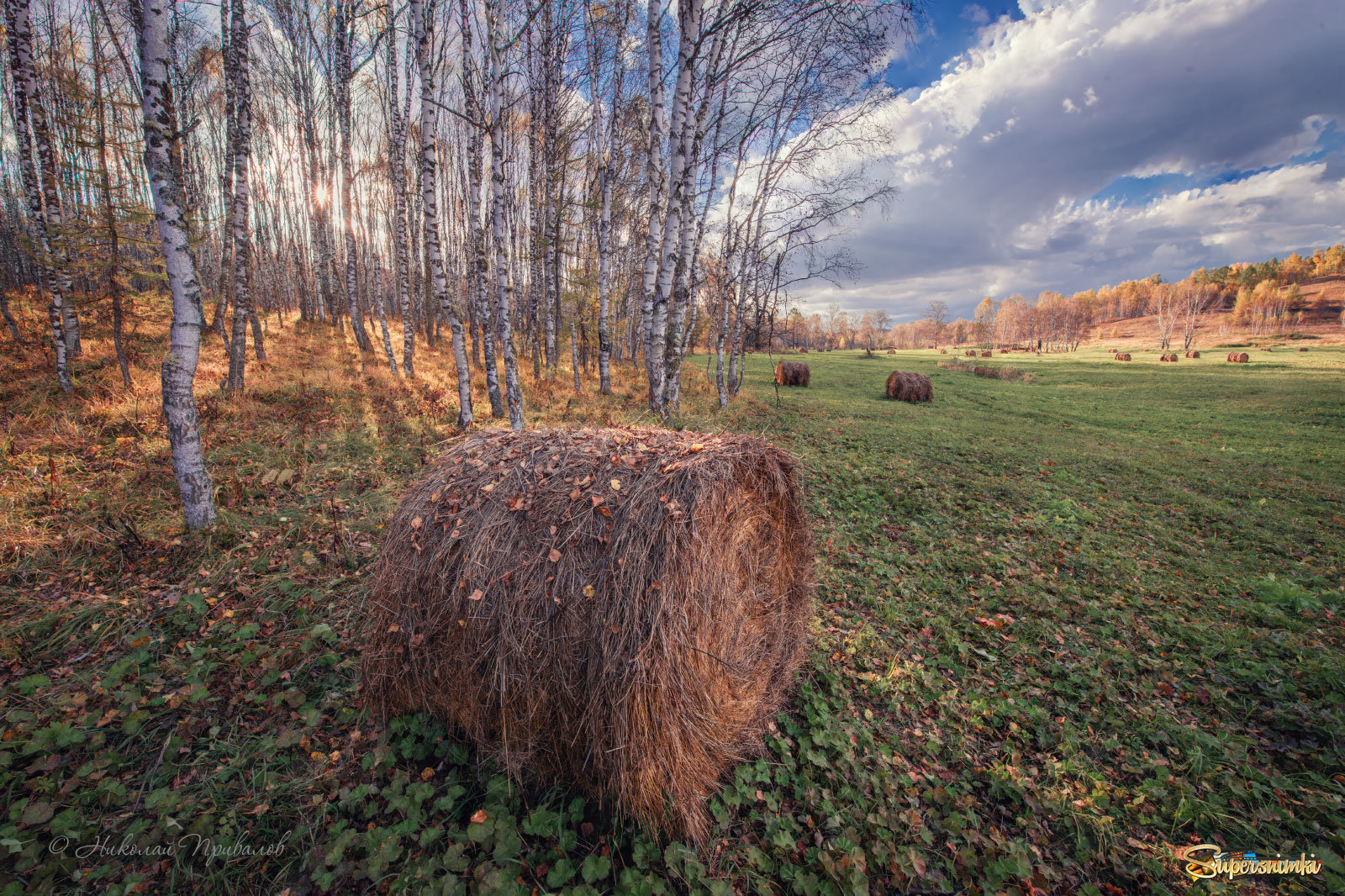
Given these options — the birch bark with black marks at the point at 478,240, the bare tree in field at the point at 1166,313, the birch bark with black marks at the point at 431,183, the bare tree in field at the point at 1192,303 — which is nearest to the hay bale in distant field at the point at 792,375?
the birch bark with black marks at the point at 478,240

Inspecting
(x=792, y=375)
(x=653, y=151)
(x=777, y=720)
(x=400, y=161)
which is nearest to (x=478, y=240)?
(x=653, y=151)

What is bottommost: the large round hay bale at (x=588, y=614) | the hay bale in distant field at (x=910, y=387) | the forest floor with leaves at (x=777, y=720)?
the forest floor with leaves at (x=777, y=720)

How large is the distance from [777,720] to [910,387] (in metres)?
18.7

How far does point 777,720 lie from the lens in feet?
12.0

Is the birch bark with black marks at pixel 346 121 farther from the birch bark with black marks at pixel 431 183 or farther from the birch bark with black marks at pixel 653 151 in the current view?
the birch bark with black marks at pixel 653 151

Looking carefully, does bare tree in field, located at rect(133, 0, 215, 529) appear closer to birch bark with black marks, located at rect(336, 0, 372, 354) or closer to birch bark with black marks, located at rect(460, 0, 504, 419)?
birch bark with black marks, located at rect(460, 0, 504, 419)

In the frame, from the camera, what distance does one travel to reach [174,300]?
499 cm

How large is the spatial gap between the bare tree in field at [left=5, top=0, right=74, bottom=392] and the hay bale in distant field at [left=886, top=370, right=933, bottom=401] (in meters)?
24.3

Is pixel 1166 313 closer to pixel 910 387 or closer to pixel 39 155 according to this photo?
pixel 910 387

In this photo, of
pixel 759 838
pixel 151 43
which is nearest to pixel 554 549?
pixel 759 838

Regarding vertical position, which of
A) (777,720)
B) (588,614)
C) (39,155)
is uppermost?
(39,155)

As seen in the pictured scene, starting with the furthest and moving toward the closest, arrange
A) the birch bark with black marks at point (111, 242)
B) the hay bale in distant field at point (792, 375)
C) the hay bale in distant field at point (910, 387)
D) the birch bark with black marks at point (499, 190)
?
the hay bale in distant field at point (792, 375) < the hay bale in distant field at point (910, 387) < the birch bark with black marks at point (499, 190) < the birch bark with black marks at point (111, 242)

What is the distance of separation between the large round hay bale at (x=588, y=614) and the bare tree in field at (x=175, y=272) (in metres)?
3.78

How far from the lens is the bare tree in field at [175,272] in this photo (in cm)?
468
